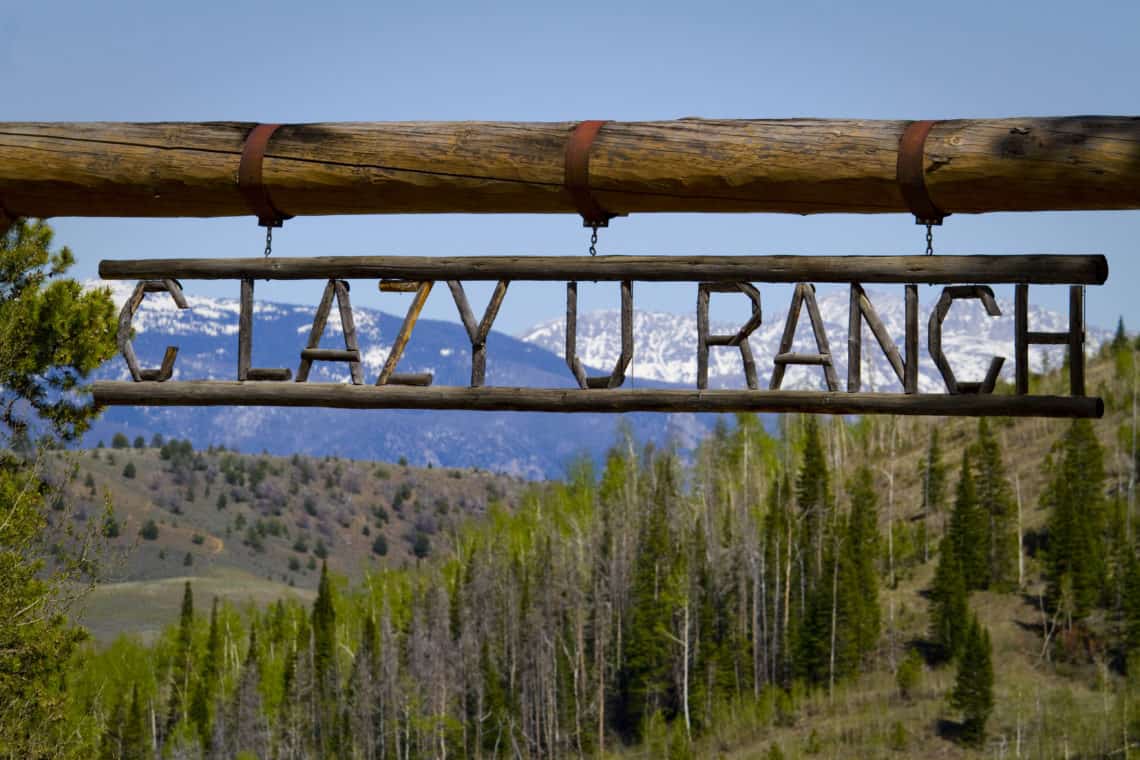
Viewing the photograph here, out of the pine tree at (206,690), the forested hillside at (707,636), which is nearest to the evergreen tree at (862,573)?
the forested hillside at (707,636)

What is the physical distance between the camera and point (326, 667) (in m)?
82.6

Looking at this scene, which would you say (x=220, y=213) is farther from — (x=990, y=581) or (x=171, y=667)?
(x=171, y=667)

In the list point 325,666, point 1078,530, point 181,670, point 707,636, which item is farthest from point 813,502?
point 181,670

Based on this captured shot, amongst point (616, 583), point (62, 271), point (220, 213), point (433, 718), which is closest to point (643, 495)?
point (616, 583)

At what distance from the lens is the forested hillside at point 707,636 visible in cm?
7206

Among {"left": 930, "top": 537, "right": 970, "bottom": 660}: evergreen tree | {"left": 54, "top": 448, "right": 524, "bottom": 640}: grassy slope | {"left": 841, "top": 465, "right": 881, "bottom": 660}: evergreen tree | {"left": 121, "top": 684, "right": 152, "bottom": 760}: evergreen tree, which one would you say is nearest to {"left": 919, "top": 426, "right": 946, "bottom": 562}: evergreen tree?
{"left": 841, "top": 465, "right": 881, "bottom": 660}: evergreen tree

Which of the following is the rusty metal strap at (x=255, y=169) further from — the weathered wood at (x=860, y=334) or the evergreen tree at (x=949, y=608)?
the evergreen tree at (x=949, y=608)

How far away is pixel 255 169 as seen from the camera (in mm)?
8188

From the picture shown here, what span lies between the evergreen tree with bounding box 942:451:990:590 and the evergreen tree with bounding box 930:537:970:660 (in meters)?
2.36

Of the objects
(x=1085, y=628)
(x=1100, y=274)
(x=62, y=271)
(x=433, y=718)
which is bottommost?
(x=433, y=718)

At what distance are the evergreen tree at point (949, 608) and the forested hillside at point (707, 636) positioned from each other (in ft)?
0.48

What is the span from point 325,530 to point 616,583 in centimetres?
12154

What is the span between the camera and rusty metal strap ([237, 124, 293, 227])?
819cm

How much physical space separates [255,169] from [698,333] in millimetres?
2339
